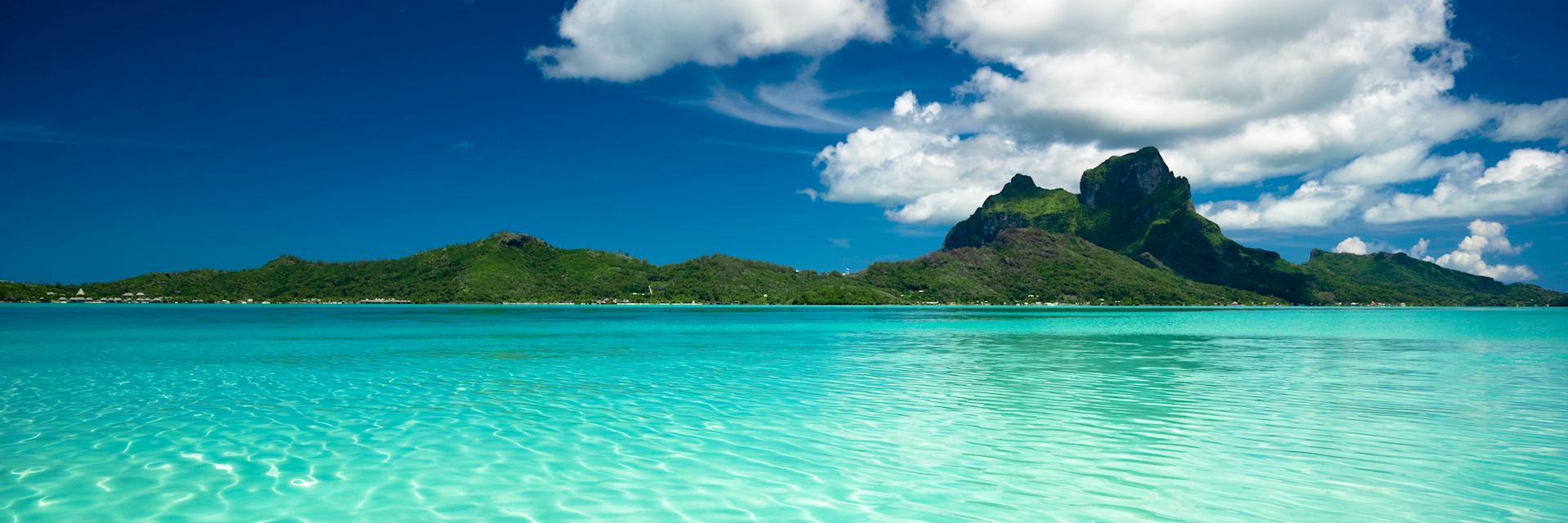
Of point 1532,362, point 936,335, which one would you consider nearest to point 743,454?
point 1532,362

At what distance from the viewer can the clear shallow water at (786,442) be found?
30.1ft

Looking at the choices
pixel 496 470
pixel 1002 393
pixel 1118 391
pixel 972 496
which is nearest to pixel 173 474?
pixel 496 470

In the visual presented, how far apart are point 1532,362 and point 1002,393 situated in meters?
24.5

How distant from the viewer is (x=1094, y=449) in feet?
39.9

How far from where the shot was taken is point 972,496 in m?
9.45

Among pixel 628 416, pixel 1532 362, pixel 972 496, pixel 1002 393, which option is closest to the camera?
pixel 972 496

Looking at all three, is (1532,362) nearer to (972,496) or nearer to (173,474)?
(972,496)

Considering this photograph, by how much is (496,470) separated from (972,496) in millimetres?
6348

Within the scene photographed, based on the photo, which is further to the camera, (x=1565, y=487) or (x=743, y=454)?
(x=743, y=454)

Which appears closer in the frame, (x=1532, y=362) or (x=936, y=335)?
(x=1532, y=362)

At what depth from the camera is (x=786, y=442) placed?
42.8 feet

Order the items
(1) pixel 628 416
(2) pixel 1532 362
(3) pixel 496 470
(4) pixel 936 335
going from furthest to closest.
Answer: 1. (4) pixel 936 335
2. (2) pixel 1532 362
3. (1) pixel 628 416
4. (3) pixel 496 470

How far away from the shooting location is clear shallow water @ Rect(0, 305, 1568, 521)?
9.18 meters

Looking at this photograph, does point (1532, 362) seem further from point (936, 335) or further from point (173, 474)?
point (173, 474)
